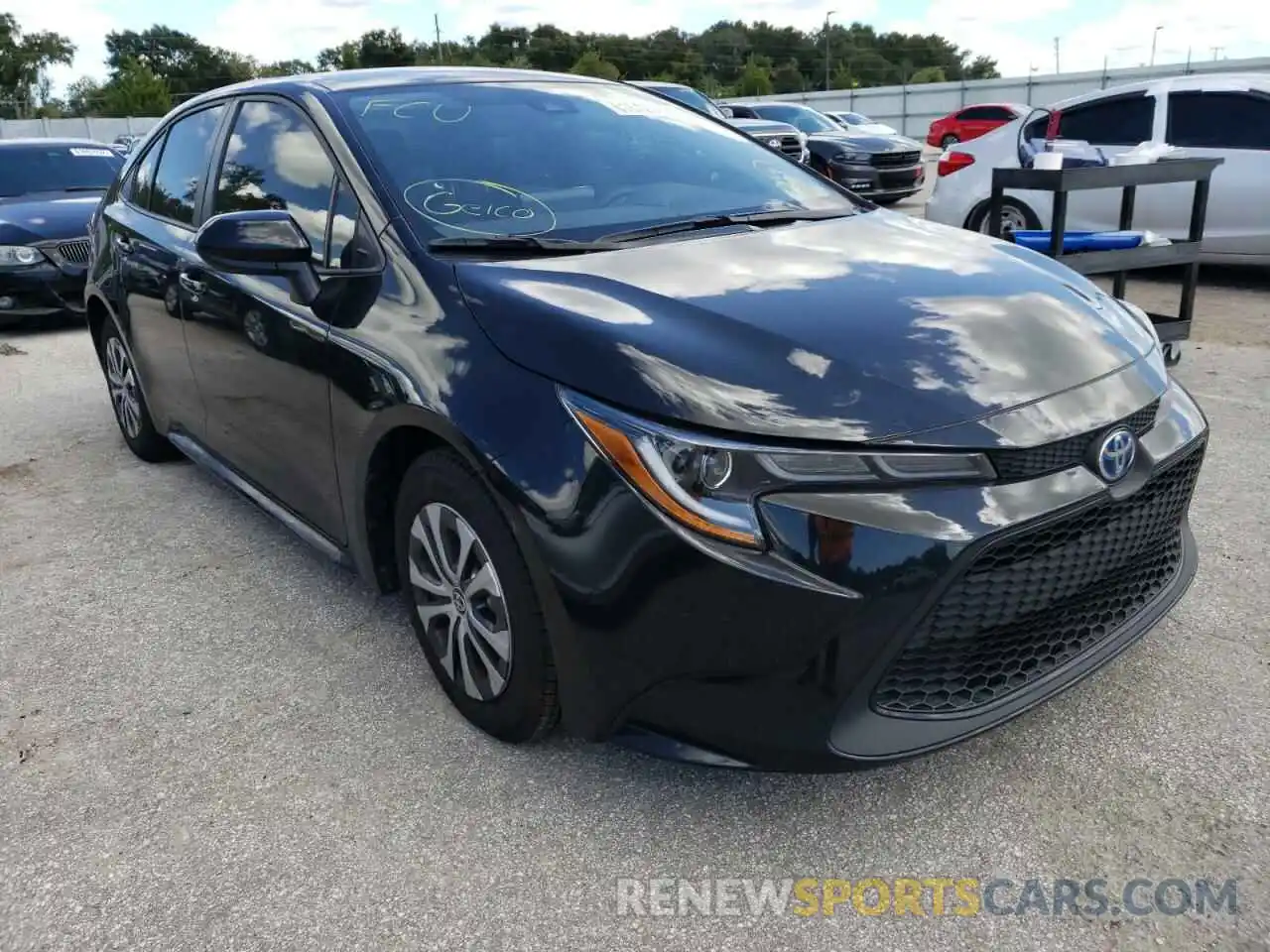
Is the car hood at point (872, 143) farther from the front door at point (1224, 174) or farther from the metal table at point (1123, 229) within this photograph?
the metal table at point (1123, 229)

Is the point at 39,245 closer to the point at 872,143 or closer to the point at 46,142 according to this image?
the point at 46,142

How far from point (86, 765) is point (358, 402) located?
3.63ft

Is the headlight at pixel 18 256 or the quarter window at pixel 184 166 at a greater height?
the quarter window at pixel 184 166

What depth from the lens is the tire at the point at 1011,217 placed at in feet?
25.8

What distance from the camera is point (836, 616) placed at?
6.04 ft

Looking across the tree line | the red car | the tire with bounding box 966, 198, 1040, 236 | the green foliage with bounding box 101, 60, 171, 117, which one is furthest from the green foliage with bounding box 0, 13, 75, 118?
the tire with bounding box 966, 198, 1040, 236

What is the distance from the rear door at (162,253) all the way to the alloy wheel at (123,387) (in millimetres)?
255

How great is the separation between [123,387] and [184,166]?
129 centimetres

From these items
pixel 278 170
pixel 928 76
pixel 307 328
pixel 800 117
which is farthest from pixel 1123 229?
pixel 928 76

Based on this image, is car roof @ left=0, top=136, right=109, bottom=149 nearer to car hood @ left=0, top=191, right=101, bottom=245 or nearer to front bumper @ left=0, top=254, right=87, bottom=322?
car hood @ left=0, top=191, right=101, bottom=245

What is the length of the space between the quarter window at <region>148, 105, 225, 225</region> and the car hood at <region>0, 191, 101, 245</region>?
4387 millimetres

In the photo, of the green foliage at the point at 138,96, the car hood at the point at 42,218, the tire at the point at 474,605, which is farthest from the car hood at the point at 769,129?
the green foliage at the point at 138,96

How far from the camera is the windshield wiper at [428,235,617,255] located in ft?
8.33

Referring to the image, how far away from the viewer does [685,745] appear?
2.02 metres
